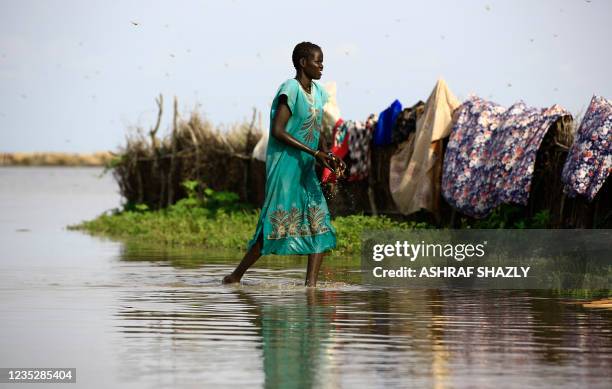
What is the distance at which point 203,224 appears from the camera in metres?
19.7

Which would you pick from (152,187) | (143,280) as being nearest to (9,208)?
(152,187)

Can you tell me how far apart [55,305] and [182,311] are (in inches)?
44.3

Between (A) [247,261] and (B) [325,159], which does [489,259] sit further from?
(B) [325,159]

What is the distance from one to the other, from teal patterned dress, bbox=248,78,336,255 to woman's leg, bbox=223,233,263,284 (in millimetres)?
125

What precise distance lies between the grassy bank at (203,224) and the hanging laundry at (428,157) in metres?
0.32

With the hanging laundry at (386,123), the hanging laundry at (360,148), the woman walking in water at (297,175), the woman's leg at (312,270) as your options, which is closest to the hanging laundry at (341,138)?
the hanging laundry at (360,148)

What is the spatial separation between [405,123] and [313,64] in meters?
7.69

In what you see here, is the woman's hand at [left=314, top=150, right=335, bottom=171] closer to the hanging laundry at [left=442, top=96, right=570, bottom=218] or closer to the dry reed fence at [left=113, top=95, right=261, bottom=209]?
the hanging laundry at [left=442, top=96, right=570, bottom=218]

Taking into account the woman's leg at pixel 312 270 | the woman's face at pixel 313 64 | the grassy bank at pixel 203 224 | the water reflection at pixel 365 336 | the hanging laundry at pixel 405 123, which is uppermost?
the hanging laundry at pixel 405 123

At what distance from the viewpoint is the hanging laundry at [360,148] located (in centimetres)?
1889

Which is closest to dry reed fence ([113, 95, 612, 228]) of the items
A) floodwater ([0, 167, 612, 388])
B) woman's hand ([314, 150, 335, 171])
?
floodwater ([0, 167, 612, 388])

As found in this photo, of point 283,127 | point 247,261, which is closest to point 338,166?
point 283,127

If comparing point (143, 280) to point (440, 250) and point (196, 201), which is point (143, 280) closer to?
point (440, 250)

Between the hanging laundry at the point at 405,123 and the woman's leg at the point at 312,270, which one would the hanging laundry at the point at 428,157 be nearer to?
the hanging laundry at the point at 405,123
